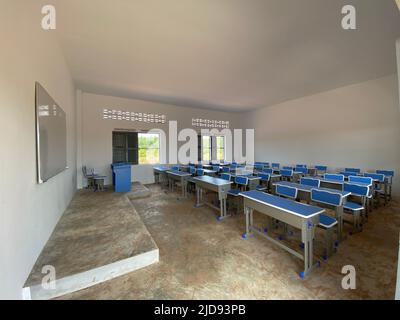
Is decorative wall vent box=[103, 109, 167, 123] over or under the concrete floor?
over

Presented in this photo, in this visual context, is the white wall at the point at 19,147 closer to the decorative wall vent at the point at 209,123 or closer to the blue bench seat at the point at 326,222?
the blue bench seat at the point at 326,222

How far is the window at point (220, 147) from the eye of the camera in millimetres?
9312

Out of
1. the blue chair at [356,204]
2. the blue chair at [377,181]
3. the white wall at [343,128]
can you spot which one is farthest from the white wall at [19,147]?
the white wall at [343,128]

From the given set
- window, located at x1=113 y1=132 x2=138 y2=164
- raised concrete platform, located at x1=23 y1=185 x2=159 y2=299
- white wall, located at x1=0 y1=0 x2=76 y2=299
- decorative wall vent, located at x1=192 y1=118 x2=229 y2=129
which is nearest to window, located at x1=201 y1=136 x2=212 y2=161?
decorative wall vent, located at x1=192 y1=118 x2=229 y2=129

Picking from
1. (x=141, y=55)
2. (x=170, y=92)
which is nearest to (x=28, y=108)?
(x=141, y=55)

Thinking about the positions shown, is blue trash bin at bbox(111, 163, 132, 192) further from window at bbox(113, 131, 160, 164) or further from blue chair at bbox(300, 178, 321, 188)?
blue chair at bbox(300, 178, 321, 188)

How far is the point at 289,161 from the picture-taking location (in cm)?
753

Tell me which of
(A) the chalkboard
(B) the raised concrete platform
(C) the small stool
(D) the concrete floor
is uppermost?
(A) the chalkboard

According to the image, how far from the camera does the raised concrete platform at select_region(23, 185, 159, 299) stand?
1755 millimetres

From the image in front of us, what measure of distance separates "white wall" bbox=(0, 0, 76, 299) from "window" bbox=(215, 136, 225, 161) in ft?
25.1

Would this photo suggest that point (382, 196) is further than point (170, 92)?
No

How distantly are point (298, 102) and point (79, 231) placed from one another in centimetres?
819
